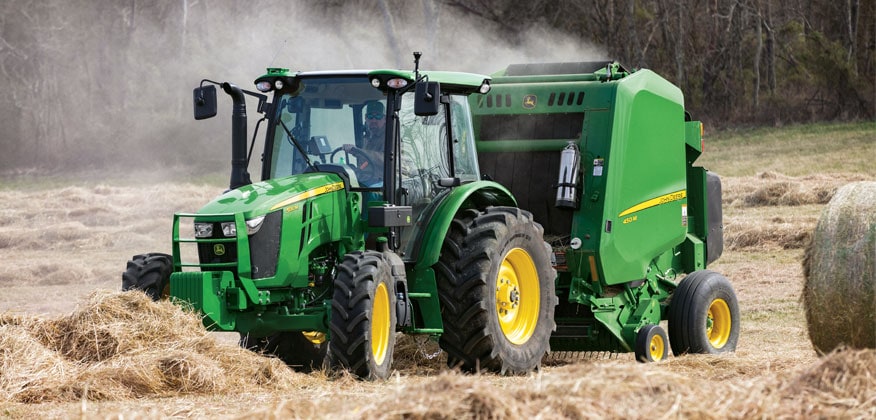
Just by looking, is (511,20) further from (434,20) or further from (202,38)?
(202,38)

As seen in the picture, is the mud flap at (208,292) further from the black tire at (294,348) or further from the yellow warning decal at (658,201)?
the yellow warning decal at (658,201)

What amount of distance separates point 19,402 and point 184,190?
65.5 feet

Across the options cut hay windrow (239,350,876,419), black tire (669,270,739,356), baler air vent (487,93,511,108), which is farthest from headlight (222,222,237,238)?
black tire (669,270,739,356)

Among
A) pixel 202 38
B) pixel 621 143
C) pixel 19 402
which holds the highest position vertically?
pixel 202 38

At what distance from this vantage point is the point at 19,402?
737 centimetres

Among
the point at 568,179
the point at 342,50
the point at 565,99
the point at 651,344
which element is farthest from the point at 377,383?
the point at 342,50

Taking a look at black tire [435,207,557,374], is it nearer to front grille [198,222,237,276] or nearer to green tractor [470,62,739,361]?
green tractor [470,62,739,361]

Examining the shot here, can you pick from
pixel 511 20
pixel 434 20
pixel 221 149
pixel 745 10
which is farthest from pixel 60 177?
pixel 745 10

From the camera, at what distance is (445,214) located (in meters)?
9.05

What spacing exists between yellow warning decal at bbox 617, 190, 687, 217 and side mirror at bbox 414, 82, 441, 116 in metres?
2.83

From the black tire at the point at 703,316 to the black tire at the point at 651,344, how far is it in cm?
31

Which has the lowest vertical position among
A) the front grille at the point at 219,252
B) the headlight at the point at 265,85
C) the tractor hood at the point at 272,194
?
the front grille at the point at 219,252

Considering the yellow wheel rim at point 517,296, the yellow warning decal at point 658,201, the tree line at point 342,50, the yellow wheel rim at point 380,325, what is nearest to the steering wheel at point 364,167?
the yellow wheel rim at point 380,325

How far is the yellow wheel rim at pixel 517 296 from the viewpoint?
9414 millimetres
